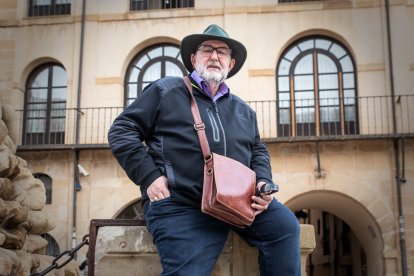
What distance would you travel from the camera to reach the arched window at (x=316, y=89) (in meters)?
15.1

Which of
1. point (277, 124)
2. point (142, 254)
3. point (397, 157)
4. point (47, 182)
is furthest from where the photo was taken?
point (47, 182)

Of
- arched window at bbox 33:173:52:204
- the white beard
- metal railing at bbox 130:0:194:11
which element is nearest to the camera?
the white beard

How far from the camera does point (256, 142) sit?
152 inches

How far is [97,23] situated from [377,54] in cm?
754

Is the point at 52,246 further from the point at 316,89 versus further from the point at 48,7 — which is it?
the point at 316,89

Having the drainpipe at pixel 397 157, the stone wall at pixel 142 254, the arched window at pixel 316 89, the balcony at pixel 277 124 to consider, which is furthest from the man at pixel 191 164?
the arched window at pixel 316 89

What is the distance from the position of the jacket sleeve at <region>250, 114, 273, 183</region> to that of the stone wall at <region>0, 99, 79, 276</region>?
339cm

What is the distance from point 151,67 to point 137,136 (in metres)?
12.9

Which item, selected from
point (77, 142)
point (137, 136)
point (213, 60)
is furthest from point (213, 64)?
point (77, 142)

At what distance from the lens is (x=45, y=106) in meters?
16.4

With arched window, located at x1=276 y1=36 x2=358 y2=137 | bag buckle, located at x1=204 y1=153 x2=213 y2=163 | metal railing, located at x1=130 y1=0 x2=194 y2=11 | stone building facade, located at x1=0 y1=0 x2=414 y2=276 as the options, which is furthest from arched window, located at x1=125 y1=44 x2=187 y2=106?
bag buckle, located at x1=204 y1=153 x2=213 y2=163

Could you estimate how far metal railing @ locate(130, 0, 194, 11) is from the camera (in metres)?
16.4

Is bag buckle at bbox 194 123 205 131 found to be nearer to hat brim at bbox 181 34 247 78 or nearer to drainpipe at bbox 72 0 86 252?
hat brim at bbox 181 34 247 78

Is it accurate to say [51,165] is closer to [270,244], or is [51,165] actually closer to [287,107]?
[287,107]
